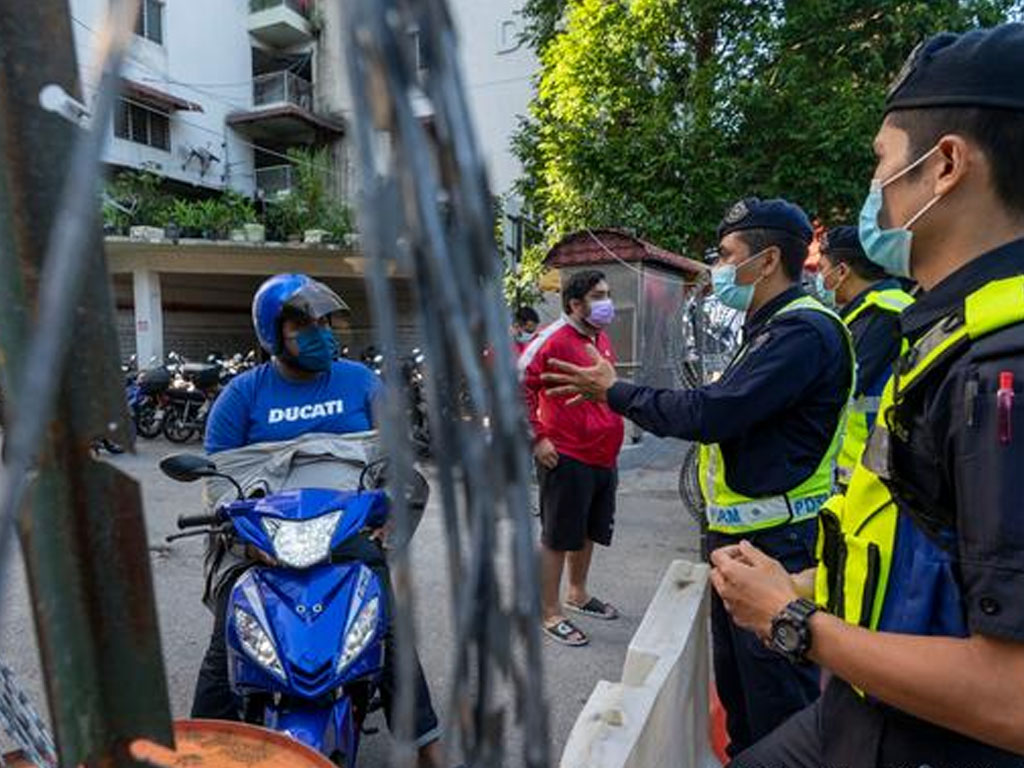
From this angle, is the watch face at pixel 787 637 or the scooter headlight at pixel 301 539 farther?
the scooter headlight at pixel 301 539

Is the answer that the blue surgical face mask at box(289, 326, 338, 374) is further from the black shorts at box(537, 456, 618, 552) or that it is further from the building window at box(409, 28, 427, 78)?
the building window at box(409, 28, 427, 78)

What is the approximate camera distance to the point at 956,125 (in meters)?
1.10

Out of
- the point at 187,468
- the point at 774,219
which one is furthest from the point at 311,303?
the point at 774,219

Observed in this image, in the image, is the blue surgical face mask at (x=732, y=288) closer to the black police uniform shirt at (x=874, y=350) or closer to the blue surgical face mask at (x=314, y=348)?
the black police uniform shirt at (x=874, y=350)

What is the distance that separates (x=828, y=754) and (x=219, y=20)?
22.6 m

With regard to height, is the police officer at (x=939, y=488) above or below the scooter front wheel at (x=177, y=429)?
above

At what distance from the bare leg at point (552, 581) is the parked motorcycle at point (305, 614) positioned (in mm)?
1518

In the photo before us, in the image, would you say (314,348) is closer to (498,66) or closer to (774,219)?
(774,219)

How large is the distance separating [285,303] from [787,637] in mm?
1807

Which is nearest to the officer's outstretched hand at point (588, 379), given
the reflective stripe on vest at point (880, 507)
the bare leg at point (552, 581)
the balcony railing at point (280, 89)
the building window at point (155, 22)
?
the reflective stripe on vest at point (880, 507)

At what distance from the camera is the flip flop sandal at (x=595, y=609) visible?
12.8 ft

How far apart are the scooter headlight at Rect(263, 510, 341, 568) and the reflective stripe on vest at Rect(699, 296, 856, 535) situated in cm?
116

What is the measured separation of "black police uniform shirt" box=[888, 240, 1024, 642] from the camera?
86cm

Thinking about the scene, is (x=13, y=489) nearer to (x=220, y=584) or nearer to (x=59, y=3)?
(x=59, y=3)
